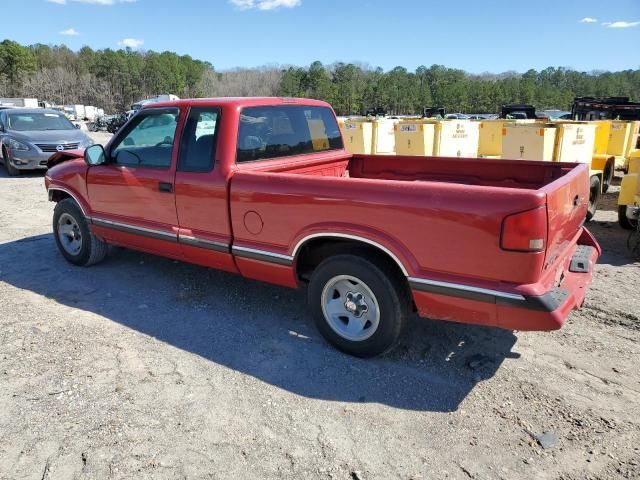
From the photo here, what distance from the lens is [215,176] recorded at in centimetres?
405

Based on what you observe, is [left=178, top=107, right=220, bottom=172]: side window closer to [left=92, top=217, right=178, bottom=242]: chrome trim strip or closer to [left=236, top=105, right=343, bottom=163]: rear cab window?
[left=236, top=105, right=343, bottom=163]: rear cab window

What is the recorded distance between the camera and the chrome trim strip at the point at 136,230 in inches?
181

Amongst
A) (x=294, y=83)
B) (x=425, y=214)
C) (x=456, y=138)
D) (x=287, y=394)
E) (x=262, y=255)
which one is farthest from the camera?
(x=294, y=83)

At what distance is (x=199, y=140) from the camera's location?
4289 millimetres

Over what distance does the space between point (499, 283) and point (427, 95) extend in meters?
86.9

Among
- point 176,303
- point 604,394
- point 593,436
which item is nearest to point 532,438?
point 593,436

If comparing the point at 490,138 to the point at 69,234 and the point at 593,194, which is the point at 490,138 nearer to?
the point at 593,194

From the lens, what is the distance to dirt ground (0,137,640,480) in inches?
106

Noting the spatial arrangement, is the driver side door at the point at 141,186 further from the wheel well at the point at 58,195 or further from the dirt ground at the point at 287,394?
the wheel well at the point at 58,195

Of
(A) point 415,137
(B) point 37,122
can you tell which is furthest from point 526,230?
(B) point 37,122

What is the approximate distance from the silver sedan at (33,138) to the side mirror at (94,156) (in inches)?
320

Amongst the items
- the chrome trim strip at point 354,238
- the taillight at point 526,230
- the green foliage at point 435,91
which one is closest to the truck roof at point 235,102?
the chrome trim strip at point 354,238

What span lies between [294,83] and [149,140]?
8254 cm

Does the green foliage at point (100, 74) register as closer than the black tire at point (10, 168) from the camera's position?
No
